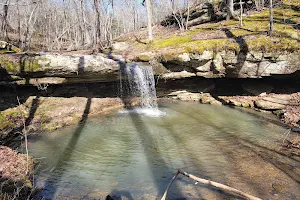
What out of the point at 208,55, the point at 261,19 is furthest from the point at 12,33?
the point at 261,19

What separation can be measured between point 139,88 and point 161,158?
7.48 metres

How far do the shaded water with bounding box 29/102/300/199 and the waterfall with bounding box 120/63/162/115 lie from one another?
2591mm

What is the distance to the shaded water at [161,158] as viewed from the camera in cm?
609

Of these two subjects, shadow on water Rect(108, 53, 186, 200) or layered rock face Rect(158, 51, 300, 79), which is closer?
shadow on water Rect(108, 53, 186, 200)

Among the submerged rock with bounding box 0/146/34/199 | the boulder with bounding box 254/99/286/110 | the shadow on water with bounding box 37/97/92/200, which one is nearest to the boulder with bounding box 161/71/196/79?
the boulder with bounding box 254/99/286/110

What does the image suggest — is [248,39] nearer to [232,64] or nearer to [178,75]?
[232,64]

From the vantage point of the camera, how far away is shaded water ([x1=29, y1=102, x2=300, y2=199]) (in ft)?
20.0

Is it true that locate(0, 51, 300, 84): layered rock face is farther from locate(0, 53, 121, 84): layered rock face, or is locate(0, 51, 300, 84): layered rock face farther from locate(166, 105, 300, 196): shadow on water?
locate(166, 105, 300, 196): shadow on water

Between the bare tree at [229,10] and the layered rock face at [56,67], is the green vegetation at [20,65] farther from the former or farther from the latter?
the bare tree at [229,10]

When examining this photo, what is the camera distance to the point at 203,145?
346 inches

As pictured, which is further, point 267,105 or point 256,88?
point 256,88

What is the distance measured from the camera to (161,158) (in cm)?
791

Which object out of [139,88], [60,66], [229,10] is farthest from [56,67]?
[229,10]

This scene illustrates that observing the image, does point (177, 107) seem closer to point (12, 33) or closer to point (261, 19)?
point (261, 19)
